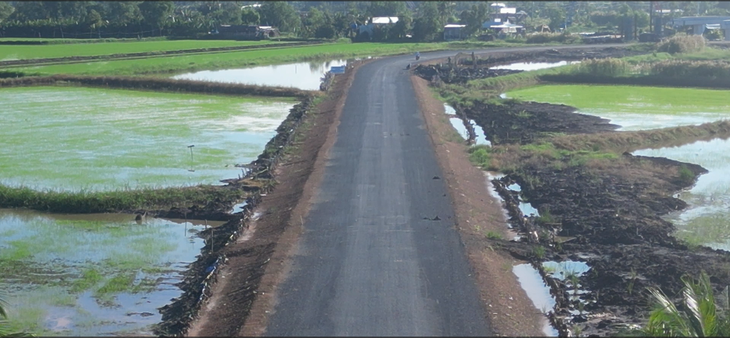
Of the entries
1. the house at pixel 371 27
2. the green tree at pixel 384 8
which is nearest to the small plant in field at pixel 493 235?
the house at pixel 371 27

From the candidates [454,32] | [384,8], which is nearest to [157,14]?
[454,32]

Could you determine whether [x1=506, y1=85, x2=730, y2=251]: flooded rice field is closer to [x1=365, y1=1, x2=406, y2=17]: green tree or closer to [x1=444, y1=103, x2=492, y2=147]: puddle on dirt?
[x1=444, y1=103, x2=492, y2=147]: puddle on dirt

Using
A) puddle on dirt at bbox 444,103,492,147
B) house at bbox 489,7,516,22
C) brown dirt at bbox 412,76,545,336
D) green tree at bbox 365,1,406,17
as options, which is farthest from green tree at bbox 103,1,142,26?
brown dirt at bbox 412,76,545,336

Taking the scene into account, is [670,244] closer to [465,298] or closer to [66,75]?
[465,298]

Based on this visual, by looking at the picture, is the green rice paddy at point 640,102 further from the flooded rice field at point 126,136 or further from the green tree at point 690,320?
the green tree at point 690,320

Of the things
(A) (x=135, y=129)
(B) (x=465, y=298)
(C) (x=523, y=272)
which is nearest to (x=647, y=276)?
(C) (x=523, y=272)

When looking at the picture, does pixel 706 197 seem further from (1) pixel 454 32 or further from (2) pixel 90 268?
(1) pixel 454 32
